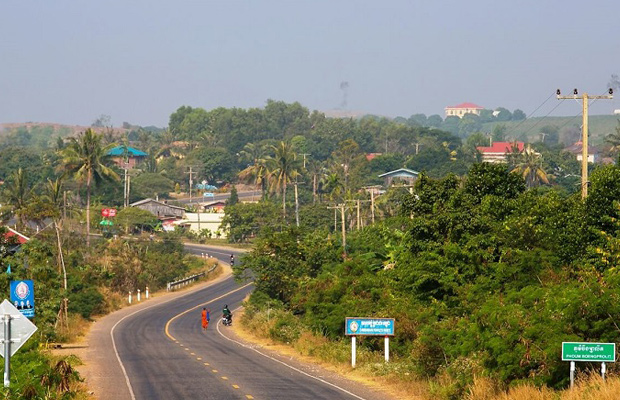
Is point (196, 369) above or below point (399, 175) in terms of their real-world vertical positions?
below

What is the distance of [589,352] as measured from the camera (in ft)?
79.9

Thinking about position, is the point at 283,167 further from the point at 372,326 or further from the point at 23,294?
the point at 372,326

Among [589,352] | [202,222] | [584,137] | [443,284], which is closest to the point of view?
[589,352]

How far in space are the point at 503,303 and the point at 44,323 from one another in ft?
85.7

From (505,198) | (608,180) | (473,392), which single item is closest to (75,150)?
(505,198)

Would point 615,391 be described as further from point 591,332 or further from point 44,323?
point 44,323

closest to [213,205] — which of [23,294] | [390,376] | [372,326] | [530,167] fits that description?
[530,167]

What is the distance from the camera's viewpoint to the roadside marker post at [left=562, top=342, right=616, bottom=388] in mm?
24203

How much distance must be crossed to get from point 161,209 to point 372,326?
119 metres

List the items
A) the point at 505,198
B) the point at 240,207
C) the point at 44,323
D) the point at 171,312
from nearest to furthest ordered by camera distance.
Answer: the point at 505,198 < the point at 44,323 < the point at 171,312 < the point at 240,207

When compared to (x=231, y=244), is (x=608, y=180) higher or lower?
higher

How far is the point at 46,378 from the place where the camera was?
28172 mm

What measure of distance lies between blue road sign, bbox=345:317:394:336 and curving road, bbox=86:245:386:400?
2.16 meters

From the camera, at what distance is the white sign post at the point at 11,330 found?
66.6 ft
